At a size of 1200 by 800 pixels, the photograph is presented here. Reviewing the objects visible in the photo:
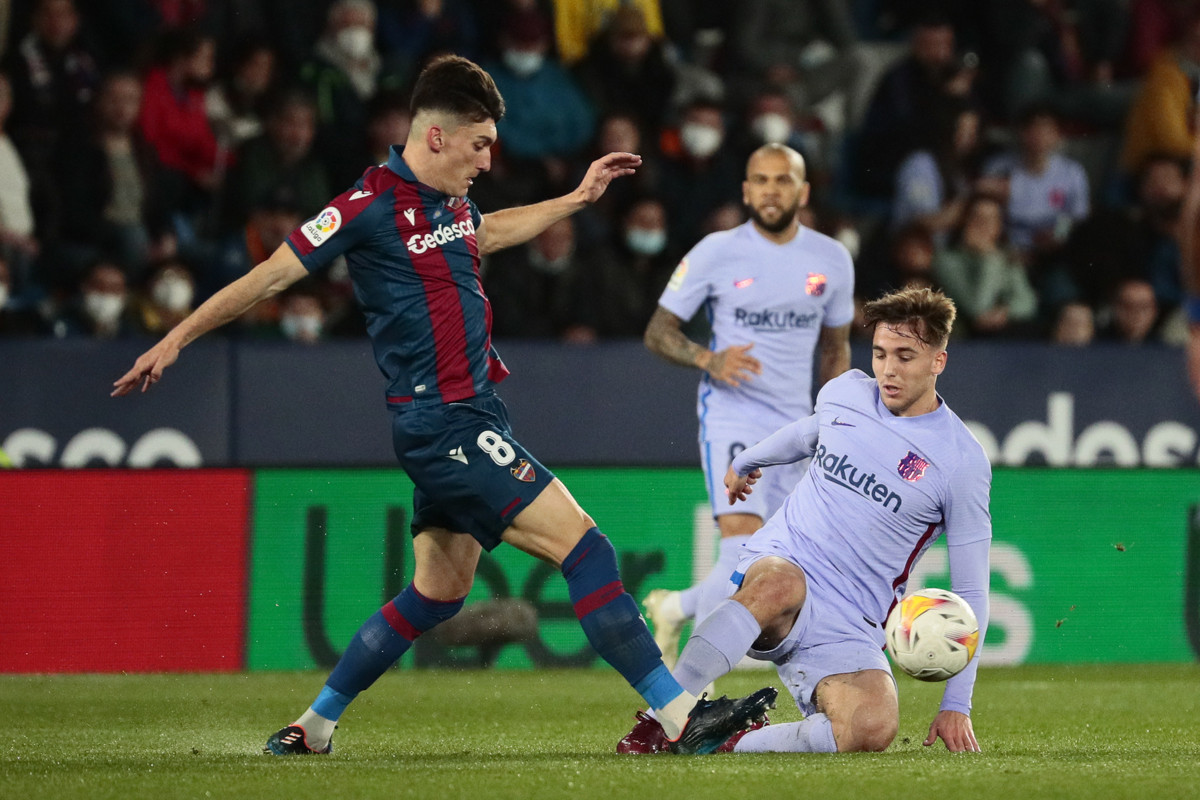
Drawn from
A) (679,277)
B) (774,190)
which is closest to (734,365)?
(679,277)

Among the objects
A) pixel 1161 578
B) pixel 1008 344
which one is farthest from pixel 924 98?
pixel 1161 578

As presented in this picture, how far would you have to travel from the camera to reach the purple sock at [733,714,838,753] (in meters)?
5.60

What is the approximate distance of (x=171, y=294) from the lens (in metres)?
10.5

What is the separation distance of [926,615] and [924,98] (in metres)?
7.88

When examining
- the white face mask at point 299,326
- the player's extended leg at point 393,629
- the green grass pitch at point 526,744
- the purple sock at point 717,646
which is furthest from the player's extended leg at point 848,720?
the white face mask at point 299,326

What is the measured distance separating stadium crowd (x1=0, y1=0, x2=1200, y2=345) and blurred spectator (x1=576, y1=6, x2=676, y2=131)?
17 mm

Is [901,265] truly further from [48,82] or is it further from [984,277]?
[48,82]

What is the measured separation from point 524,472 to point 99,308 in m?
Answer: 5.82

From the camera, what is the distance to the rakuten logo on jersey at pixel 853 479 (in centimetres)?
571

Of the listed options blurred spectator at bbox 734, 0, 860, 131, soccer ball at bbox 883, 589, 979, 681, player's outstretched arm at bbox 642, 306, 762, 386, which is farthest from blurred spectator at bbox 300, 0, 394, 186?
soccer ball at bbox 883, 589, 979, 681

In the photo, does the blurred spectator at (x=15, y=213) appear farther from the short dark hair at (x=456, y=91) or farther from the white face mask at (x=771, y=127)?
the short dark hair at (x=456, y=91)

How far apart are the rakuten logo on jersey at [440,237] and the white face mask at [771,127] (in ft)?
22.4

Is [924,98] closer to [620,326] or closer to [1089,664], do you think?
[620,326]

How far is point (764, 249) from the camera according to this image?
793 cm
